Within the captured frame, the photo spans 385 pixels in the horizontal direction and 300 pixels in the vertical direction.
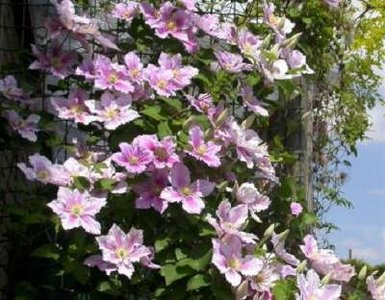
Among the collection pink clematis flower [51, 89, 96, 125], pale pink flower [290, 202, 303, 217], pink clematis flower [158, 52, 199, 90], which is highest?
pink clematis flower [158, 52, 199, 90]

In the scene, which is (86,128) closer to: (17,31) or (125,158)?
(125,158)

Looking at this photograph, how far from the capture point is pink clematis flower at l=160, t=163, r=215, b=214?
1933 millimetres

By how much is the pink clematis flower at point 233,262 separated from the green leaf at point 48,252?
373mm

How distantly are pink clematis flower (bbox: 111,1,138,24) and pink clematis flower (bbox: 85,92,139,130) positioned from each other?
243 millimetres

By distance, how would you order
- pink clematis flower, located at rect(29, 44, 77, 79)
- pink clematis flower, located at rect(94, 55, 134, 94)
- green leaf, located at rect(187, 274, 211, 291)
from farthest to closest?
1. pink clematis flower, located at rect(29, 44, 77, 79)
2. pink clematis flower, located at rect(94, 55, 134, 94)
3. green leaf, located at rect(187, 274, 211, 291)

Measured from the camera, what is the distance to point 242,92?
7.26 feet

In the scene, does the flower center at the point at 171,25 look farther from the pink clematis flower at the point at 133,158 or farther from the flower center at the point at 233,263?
the flower center at the point at 233,263

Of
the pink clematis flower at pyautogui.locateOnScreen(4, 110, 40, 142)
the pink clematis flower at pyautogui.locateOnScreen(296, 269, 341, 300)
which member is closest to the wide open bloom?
the pink clematis flower at pyautogui.locateOnScreen(296, 269, 341, 300)

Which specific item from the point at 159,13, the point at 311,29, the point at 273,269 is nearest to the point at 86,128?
the point at 159,13

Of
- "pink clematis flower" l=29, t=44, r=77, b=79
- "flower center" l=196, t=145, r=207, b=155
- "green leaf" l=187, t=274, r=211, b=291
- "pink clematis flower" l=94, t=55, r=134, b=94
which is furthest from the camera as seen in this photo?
"pink clematis flower" l=29, t=44, r=77, b=79

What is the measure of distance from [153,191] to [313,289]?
423 millimetres

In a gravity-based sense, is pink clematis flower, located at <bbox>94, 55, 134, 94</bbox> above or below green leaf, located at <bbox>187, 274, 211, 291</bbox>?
above

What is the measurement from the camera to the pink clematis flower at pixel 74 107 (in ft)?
6.96

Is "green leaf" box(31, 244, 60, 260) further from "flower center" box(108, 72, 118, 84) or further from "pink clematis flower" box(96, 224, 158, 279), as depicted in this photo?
"flower center" box(108, 72, 118, 84)
